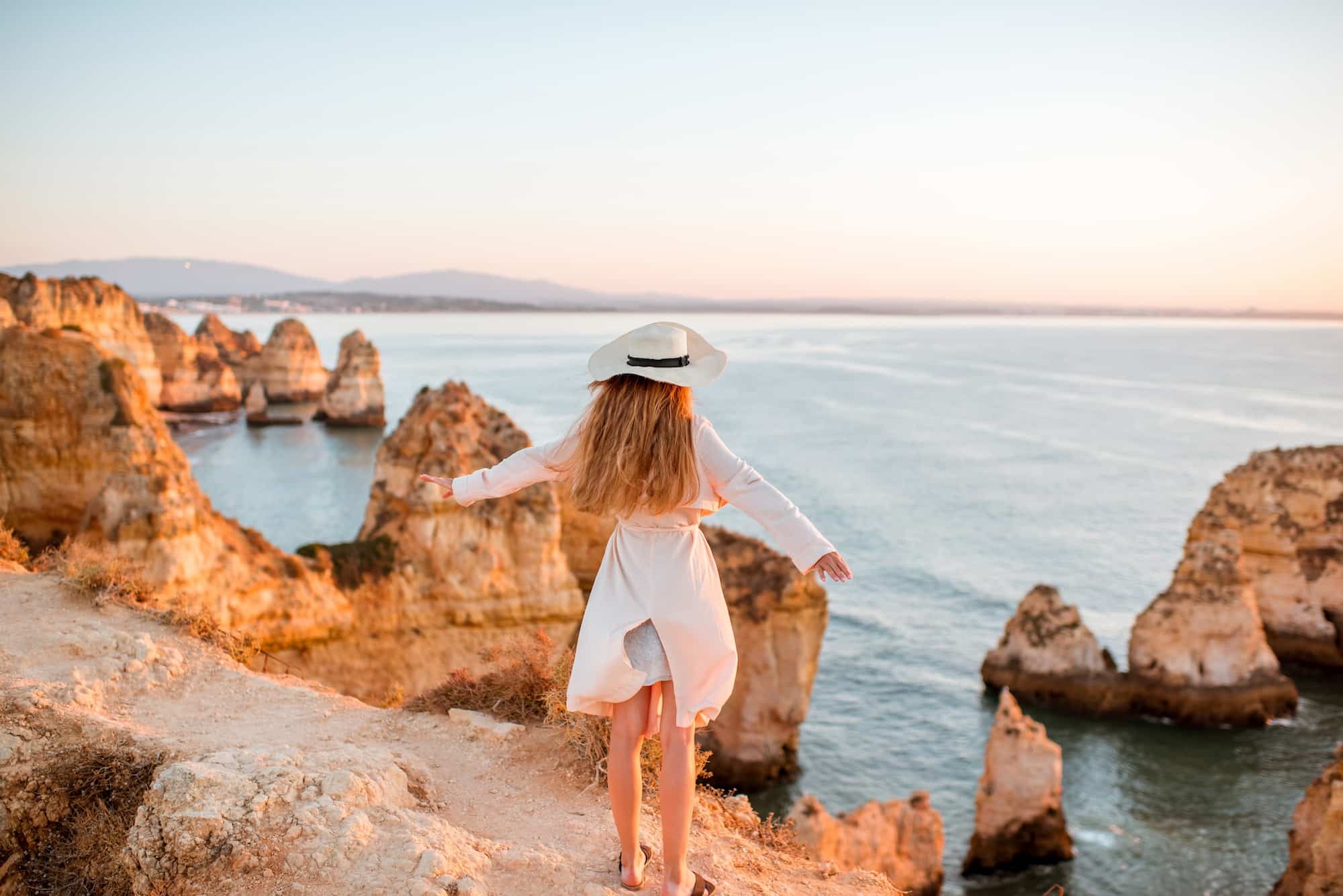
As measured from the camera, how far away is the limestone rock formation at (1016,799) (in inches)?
728

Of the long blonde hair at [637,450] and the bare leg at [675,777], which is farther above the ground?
the long blonde hair at [637,450]

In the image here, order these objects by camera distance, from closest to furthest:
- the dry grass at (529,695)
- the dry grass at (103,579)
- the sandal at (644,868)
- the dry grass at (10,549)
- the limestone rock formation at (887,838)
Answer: the sandal at (644,868) → the dry grass at (529,695) → the dry grass at (103,579) → the dry grass at (10,549) → the limestone rock formation at (887,838)

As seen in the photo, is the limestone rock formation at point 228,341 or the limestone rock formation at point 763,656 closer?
the limestone rock formation at point 763,656

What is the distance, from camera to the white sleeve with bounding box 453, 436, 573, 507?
3945 millimetres

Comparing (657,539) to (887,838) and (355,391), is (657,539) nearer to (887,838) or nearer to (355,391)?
(887,838)

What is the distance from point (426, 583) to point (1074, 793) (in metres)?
17.7

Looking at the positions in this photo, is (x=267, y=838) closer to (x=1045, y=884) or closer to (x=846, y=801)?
(x=1045, y=884)

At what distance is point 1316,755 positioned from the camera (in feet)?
84.2

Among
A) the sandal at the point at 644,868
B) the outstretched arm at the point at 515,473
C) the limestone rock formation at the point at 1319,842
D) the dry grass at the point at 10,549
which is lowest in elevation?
the limestone rock formation at the point at 1319,842

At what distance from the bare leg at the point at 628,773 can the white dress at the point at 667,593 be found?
12cm

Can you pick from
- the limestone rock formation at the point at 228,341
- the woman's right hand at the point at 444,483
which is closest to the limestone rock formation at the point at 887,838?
the woman's right hand at the point at 444,483

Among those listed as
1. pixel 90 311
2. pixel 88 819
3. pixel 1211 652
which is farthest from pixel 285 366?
pixel 88 819

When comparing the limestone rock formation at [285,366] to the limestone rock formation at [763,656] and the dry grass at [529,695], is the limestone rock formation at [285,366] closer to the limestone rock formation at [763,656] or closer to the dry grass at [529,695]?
the limestone rock formation at [763,656]

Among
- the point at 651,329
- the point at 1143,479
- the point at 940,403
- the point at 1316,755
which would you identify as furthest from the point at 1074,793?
the point at 940,403
